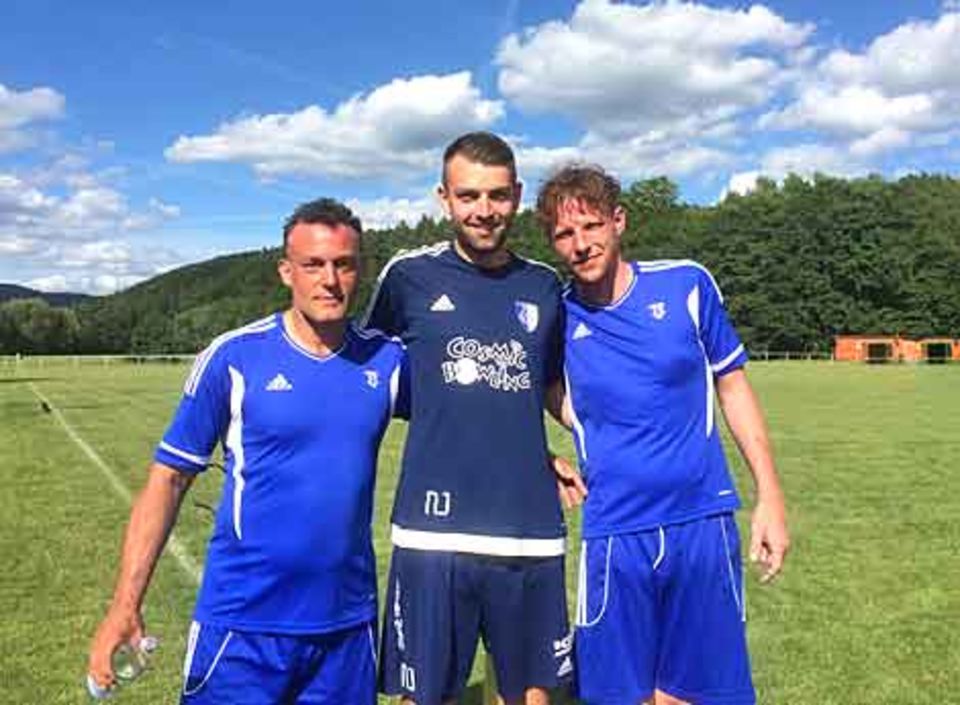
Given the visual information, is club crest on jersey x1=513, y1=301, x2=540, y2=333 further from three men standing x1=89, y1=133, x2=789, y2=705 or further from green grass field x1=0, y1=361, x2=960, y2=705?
green grass field x1=0, y1=361, x2=960, y2=705

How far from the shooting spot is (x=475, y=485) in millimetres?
3613

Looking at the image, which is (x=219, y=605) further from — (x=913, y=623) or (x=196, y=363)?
(x=913, y=623)

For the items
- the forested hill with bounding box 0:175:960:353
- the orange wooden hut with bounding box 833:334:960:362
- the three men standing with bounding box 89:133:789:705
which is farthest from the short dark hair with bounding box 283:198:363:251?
the forested hill with bounding box 0:175:960:353

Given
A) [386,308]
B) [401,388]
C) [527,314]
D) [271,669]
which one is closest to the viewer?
[271,669]

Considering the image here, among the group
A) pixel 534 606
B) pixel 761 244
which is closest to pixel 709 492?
pixel 534 606

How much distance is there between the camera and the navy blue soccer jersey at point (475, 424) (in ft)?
11.9

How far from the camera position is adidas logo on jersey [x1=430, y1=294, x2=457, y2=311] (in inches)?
147

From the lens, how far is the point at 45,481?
557 inches

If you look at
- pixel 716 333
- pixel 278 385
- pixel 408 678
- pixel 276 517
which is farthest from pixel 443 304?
pixel 408 678

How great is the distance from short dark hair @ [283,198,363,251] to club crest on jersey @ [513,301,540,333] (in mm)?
616

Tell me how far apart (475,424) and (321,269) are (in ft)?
2.39

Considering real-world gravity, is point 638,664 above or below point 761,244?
below

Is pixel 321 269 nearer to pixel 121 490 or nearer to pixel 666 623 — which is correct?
pixel 666 623

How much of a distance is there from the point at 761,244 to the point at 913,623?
286ft
